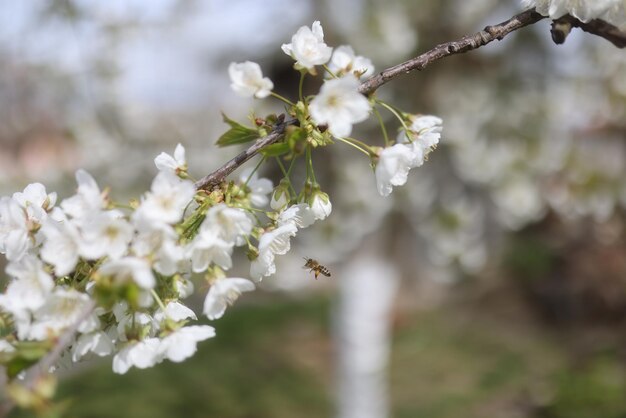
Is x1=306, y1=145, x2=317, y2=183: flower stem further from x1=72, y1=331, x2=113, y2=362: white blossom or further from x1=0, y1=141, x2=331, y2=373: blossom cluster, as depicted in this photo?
x1=72, y1=331, x2=113, y2=362: white blossom

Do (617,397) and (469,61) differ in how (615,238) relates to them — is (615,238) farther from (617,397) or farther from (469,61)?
(469,61)

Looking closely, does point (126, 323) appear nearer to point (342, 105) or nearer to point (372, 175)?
point (342, 105)

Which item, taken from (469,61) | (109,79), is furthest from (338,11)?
(109,79)

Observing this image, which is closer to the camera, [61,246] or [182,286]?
[61,246]

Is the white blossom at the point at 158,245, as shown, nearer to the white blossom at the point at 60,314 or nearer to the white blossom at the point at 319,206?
the white blossom at the point at 60,314

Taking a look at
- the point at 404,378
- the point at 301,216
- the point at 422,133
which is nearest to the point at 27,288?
the point at 301,216
